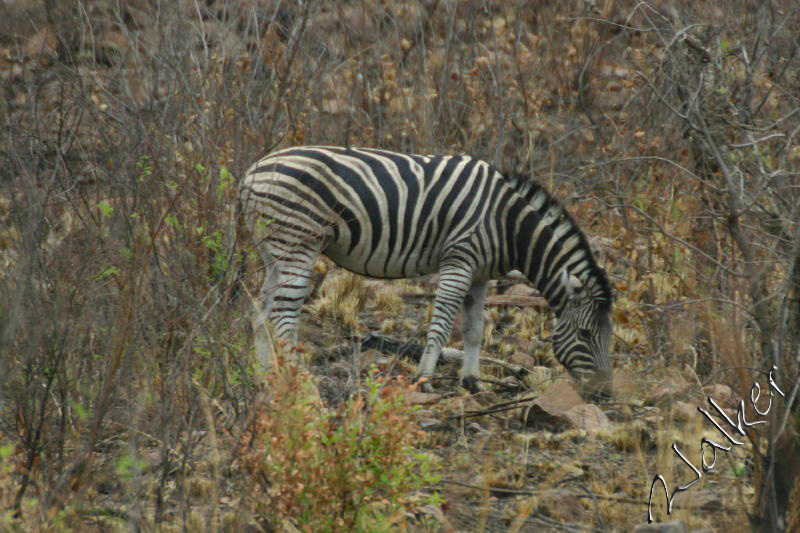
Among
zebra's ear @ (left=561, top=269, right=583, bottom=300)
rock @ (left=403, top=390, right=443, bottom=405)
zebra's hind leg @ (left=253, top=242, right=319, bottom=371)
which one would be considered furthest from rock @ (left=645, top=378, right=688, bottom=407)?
zebra's hind leg @ (left=253, top=242, right=319, bottom=371)

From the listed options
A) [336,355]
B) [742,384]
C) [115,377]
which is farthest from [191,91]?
[742,384]

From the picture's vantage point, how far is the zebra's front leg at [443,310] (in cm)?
703

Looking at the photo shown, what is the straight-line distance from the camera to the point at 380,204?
706 cm

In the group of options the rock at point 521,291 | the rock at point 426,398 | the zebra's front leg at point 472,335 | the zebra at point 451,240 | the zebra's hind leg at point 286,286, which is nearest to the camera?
the rock at point 426,398

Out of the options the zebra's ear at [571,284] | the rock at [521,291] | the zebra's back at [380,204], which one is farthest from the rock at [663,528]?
the rock at [521,291]

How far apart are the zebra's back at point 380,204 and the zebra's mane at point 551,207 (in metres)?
0.11

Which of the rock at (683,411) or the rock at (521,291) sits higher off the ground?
the rock at (521,291)

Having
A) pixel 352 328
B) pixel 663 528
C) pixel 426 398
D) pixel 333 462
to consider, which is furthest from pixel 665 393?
pixel 333 462

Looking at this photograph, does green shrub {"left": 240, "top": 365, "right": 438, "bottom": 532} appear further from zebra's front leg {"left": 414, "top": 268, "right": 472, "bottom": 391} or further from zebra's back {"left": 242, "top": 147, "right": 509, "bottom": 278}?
zebra's front leg {"left": 414, "top": 268, "right": 472, "bottom": 391}

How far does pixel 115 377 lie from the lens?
4.12 meters

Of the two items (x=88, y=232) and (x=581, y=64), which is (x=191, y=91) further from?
(x=581, y=64)

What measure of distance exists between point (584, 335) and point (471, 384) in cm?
79

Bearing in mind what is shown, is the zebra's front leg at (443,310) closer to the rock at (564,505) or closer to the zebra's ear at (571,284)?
the zebra's ear at (571,284)

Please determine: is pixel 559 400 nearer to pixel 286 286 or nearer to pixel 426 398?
pixel 426 398
